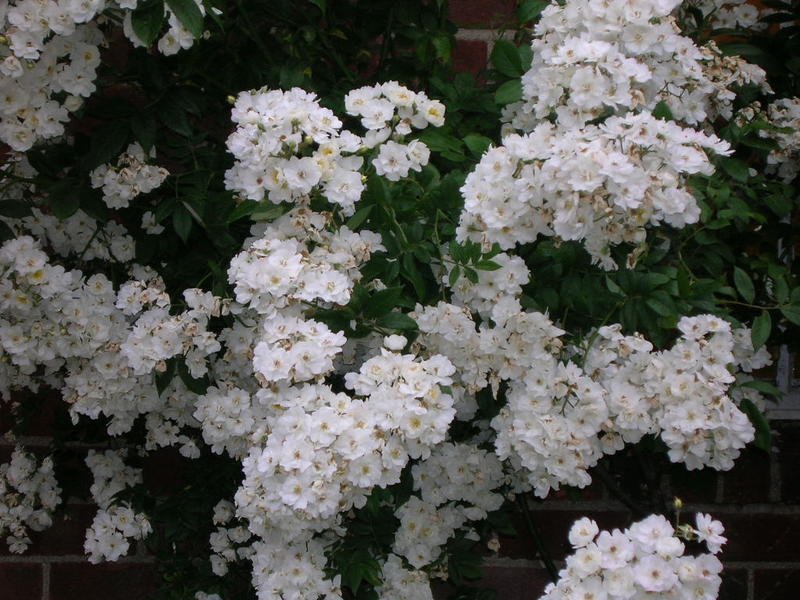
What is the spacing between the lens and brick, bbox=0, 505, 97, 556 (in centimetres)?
192

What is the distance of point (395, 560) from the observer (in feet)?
4.84

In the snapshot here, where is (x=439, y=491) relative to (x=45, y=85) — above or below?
below

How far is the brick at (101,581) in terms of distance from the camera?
193 cm

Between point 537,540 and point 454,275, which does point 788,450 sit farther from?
point 454,275

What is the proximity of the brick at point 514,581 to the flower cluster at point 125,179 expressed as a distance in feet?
3.24

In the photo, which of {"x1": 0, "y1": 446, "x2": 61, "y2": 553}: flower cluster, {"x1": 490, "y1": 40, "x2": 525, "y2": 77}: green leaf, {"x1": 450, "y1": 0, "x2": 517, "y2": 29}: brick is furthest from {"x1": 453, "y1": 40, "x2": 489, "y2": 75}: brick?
{"x1": 0, "y1": 446, "x2": 61, "y2": 553}: flower cluster

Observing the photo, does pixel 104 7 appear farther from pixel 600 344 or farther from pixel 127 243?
pixel 600 344

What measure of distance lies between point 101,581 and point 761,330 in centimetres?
133

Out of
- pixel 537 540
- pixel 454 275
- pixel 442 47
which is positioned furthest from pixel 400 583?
pixel 442 47

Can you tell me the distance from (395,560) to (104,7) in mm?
891

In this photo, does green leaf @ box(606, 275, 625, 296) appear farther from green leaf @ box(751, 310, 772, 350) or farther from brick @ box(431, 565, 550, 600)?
brick @ box(431, 565, 550, 600)

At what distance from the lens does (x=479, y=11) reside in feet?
5.97

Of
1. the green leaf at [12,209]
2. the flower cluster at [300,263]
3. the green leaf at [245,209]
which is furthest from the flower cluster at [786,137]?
the green leaf at [12,209]

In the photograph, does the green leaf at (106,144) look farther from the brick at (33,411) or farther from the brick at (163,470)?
the brick at (163,470)
